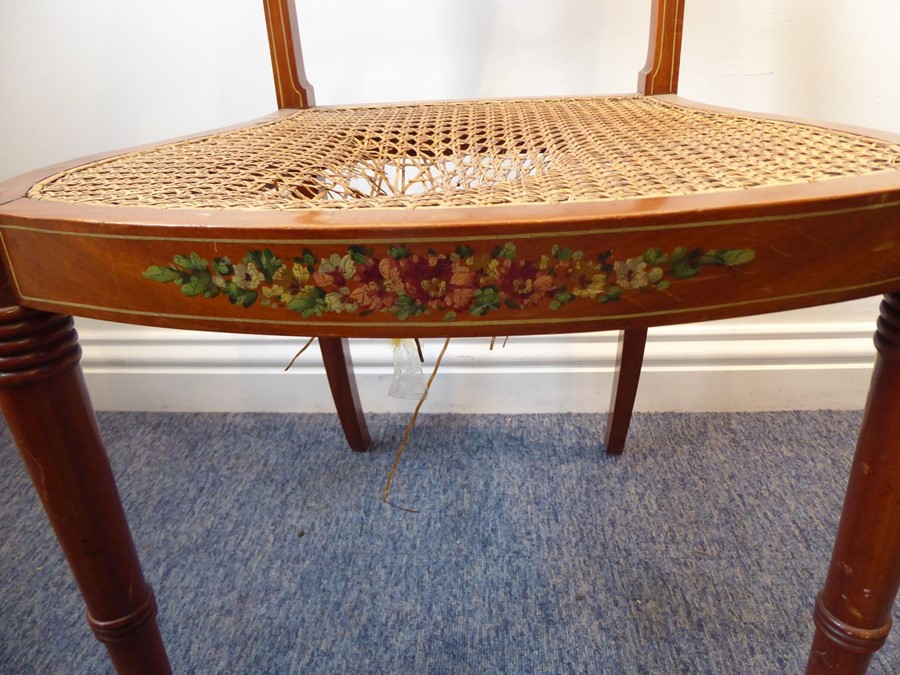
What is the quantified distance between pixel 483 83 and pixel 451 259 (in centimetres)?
64

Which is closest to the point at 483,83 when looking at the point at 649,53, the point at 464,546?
the point at 649,53

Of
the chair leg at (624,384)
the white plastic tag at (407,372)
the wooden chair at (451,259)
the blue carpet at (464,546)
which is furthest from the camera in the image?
the white plastic tag at (407,372)

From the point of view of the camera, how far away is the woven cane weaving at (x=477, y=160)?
356 millimetres

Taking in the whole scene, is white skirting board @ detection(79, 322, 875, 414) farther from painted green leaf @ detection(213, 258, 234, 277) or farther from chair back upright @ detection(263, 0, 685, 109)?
painted green leaf @ detection(213, 258, 234, 277)

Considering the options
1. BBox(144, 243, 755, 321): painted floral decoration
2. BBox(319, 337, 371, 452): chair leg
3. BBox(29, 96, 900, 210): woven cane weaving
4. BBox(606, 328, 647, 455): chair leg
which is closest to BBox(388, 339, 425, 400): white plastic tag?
BBox(319, 337, 371, 452): chair leg

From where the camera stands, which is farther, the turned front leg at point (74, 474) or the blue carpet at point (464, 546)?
the blue carpet at point (464, 546)

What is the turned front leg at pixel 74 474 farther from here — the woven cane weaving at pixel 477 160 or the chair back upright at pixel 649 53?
the chair back upright at pixel 649 53

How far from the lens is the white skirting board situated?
0.99 metres

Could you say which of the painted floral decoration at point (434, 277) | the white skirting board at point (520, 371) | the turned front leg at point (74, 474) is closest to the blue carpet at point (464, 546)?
the white skirting board at point (520, 371)

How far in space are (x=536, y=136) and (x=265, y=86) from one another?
1.73 ft

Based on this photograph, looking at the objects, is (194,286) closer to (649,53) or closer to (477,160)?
(477,160)

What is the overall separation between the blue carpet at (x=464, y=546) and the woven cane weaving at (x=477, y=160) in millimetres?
442

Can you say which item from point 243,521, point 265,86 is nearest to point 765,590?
point 243,521

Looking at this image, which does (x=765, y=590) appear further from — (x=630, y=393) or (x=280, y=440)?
(x=280, y=440)
